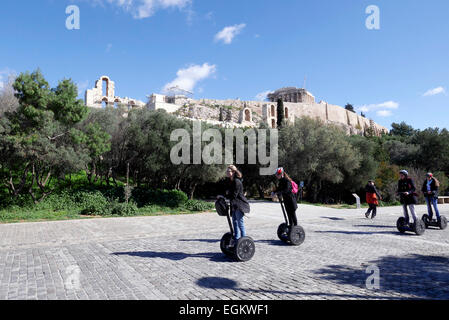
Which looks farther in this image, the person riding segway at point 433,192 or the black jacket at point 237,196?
the person riding segway at point 433,192

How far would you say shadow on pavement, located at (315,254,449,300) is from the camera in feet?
13.5

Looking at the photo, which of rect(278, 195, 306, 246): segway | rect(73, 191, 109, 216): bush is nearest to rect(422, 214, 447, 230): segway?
rect(278, 195, 306, 246): segway

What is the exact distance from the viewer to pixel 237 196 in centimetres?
571

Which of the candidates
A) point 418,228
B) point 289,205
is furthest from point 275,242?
point 418,228

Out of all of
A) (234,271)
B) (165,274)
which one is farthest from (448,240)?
(165,274)

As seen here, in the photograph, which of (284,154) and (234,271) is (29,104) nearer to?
(234,271)

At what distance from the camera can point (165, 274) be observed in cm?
490

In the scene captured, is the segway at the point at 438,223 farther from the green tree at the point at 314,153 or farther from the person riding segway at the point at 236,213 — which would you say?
the green tree at the point at 314,153

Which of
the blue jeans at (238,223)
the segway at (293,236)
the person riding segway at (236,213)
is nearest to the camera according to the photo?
the person riding segway at (236,213)

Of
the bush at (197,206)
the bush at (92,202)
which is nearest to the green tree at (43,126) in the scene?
the bush at (92,202)

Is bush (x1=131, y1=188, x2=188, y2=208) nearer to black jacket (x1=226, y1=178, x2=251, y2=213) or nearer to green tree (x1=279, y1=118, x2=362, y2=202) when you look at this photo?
green tree (x1=279, y1=118, x2=362, y2=202)

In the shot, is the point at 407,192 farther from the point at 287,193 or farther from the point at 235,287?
the point at 235,287

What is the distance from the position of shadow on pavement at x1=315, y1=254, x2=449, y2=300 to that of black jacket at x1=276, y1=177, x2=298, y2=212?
1829 mm

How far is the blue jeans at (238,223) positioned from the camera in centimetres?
574
